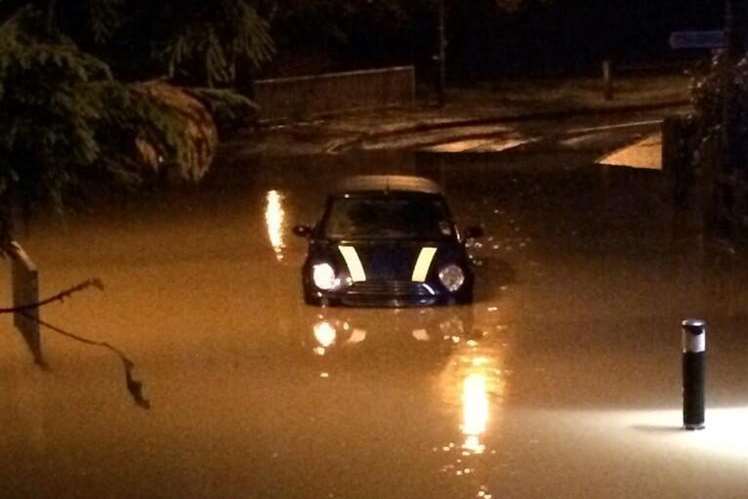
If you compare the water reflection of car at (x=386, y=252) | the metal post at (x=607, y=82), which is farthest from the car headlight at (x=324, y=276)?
the metal post at (x=607, y=82)

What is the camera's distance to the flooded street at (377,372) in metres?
11.8

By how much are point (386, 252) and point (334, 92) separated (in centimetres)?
2442

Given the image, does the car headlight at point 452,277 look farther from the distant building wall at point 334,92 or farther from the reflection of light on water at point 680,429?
the distant building wall at point 334,92

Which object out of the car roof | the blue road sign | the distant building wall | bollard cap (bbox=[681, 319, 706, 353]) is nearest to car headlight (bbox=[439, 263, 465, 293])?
the car roof

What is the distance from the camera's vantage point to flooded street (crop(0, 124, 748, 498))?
38.7 ft

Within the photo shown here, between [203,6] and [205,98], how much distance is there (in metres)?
0.34

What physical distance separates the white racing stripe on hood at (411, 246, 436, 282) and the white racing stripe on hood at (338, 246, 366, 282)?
530 millimetres

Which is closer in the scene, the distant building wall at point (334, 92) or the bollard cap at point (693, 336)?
the bollard cap at point (693, 336)

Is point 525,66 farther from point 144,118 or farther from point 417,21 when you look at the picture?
point 144,118

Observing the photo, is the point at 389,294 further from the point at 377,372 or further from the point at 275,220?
the point at 275,220

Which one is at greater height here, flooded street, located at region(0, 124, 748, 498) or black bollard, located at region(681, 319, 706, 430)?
black bollard, located at region(681, 319, 706, 430)

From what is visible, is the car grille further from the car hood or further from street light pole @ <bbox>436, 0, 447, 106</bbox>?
street light pole @ <bbox>436, 0, 447, 106</bbox>

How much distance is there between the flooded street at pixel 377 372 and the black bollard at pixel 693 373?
135 mm

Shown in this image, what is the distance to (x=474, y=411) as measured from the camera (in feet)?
44.5
